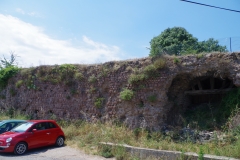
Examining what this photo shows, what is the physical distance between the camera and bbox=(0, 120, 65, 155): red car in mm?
10250

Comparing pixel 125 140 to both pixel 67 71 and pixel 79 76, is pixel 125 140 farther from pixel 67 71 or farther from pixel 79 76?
pixel 67 71

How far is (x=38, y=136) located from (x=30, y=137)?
406 mm

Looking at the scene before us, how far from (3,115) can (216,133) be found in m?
14.3

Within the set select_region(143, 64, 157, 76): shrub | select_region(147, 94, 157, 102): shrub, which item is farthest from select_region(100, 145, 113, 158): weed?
select_region(143, 64, 157, 76): shrub

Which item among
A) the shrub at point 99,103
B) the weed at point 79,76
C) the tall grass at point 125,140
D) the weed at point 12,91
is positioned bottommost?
the tall grass at point 125,140

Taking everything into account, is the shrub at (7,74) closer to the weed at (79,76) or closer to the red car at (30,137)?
the weed at (79,76)

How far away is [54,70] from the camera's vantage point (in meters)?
16.9

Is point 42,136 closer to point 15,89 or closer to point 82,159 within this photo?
point 82,159

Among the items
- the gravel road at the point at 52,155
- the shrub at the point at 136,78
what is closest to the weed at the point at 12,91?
the gravel road at the point at 52,155

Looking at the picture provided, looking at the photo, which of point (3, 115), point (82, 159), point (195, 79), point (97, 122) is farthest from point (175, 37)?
point (82, 159)

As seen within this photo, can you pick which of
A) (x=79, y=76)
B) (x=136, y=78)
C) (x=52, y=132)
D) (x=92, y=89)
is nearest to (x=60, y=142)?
(x=52, y=132)

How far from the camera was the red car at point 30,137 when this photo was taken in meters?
10.2

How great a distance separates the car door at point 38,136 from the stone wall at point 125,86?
348cm

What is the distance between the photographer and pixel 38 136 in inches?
438
